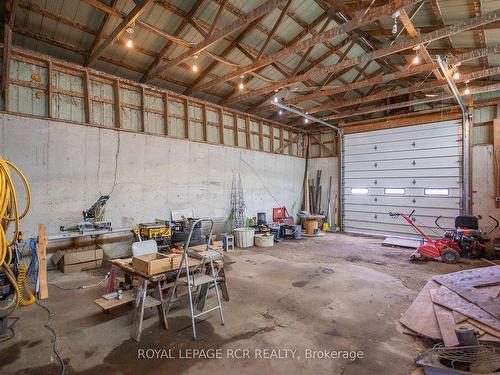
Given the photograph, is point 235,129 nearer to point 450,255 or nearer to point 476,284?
point 450,255

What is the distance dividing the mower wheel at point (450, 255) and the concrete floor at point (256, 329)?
838 millimetres

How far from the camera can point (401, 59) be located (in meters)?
7.23

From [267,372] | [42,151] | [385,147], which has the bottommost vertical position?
[267,372]

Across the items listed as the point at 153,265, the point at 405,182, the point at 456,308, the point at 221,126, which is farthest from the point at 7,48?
the point at 405,182

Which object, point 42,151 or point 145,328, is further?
point 42,151

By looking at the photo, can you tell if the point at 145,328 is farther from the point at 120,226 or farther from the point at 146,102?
the point at 146,102

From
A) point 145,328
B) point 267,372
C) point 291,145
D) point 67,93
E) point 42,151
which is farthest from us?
point 291,145

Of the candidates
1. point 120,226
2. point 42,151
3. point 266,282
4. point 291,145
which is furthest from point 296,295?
point 291,145

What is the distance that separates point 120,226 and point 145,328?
362 centimetres

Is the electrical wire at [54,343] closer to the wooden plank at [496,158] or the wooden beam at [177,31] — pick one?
the wooden beam at [177,31]

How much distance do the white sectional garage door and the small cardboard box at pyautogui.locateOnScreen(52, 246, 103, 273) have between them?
8412mm

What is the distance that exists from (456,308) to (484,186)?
244 inches

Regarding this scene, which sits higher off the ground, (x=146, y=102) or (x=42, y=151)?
(x=146, y=102)

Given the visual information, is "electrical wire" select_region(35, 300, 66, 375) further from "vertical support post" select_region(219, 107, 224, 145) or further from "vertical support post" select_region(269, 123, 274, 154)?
"vertical support post" select_region(269, 123, 274, 154)
